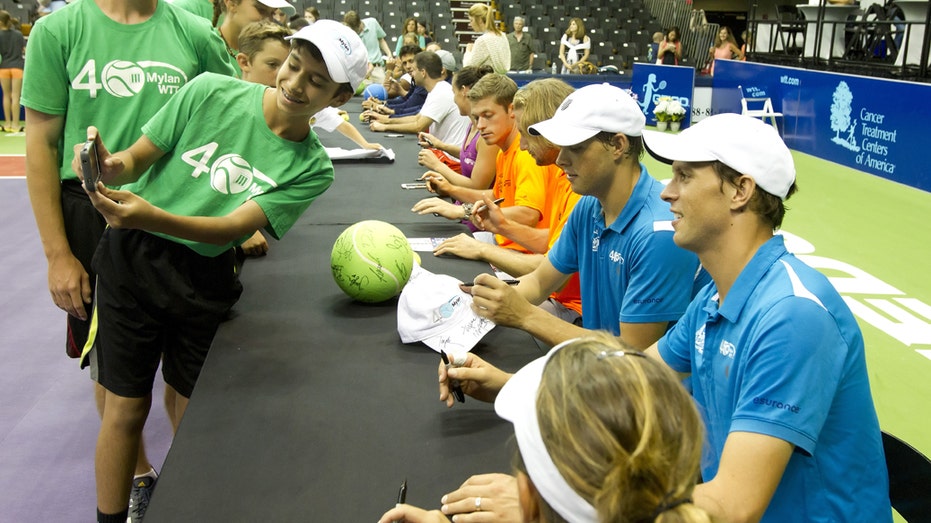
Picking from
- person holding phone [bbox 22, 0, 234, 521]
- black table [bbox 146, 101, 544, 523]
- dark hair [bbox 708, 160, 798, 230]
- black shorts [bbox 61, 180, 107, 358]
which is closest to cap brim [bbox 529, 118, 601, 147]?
black table [bbox 146, 101, 544, 523]

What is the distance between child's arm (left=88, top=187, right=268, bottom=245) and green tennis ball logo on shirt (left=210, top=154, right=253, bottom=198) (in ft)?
0.27

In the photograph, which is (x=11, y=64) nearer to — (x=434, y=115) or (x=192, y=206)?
(x=434, y=115)

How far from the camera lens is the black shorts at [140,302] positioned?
7.96 ft

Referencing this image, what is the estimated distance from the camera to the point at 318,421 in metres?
1.92

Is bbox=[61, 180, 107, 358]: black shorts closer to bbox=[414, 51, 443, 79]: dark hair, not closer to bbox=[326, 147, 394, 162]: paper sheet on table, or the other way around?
bbox=[326, 147, 394, 162]: paper sheet on table

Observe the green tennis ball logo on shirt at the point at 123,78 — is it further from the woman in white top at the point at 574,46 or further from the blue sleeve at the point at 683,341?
the woman in white top at the point at 574,46

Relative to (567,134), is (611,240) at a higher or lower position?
lower

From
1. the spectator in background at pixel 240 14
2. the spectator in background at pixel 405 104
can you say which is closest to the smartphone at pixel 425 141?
the spectator in background at pixel 405 104

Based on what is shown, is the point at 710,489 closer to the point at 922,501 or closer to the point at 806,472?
the point at 806,472

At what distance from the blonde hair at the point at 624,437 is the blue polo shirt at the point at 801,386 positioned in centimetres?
51

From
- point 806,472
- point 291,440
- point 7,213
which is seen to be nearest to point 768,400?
point 806,472

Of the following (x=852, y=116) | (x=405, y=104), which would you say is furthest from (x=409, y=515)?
(x=852, y=116)

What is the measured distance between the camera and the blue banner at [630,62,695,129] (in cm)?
1427

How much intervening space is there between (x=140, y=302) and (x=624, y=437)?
1898 mm
